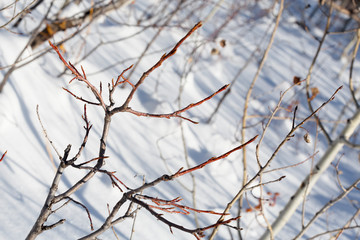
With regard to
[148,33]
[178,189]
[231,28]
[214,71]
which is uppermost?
[231,28]

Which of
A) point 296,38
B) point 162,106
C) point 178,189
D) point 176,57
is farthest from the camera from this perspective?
point 296,38

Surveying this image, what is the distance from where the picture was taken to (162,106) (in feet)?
12.7

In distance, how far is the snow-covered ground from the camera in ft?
7.86

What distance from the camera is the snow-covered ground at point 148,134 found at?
94.3 inches

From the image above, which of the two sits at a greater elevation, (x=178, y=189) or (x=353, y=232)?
(x=178, y=189)

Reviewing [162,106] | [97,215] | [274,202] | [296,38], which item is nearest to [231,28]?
[296,38]

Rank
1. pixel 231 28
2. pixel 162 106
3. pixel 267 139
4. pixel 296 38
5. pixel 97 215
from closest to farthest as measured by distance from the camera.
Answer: pixel 97 215 → pixel 162 106 → pixel 267 139 → pixel 231 28 → pixel 296 38

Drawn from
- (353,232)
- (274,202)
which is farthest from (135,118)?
Result: (353,232)

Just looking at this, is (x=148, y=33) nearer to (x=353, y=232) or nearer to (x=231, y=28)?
(x=231, y=28)

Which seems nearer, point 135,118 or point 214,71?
point 135,118

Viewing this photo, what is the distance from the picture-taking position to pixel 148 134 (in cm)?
350

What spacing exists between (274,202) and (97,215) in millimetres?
1910

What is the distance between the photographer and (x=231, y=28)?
6.70m

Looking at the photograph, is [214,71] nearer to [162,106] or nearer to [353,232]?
[162,106]
